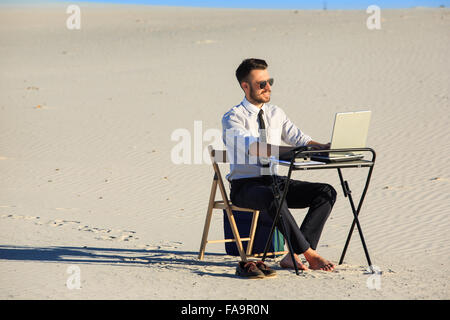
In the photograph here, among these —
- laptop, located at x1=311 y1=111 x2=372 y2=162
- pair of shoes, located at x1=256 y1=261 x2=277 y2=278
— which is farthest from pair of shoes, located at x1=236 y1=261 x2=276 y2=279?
laptop, located at x1=311 y1=111 x2=372 y2=162

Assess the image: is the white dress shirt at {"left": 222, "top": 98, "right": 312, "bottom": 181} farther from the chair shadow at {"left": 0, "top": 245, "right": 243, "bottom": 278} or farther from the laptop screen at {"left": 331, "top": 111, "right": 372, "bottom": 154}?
the chair shadow at {"left": 0, "top": 245, "right": 243, "bottom": 278}

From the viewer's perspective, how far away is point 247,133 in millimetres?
5590

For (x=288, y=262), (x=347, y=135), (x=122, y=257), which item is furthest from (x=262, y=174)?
(x=122, y=257)

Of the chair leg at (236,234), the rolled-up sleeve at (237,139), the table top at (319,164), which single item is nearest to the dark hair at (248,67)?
the rolled-up sleeve at (237,139)

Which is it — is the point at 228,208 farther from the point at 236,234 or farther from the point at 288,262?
the point at 288,262

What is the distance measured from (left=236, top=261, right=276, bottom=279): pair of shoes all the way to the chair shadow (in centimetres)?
23

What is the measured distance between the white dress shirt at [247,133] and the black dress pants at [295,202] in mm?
103

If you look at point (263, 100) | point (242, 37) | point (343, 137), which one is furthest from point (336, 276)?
point (242, 37)

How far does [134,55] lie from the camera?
97.7 feet

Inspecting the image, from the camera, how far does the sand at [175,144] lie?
224 inches

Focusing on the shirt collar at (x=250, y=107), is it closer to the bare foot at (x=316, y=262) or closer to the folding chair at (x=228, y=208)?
the folding chair at (x=228, y=208)

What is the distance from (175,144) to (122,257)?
8819mm

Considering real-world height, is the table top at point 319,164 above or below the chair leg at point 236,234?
above

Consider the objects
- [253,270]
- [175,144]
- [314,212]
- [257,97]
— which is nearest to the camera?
[253,270]
